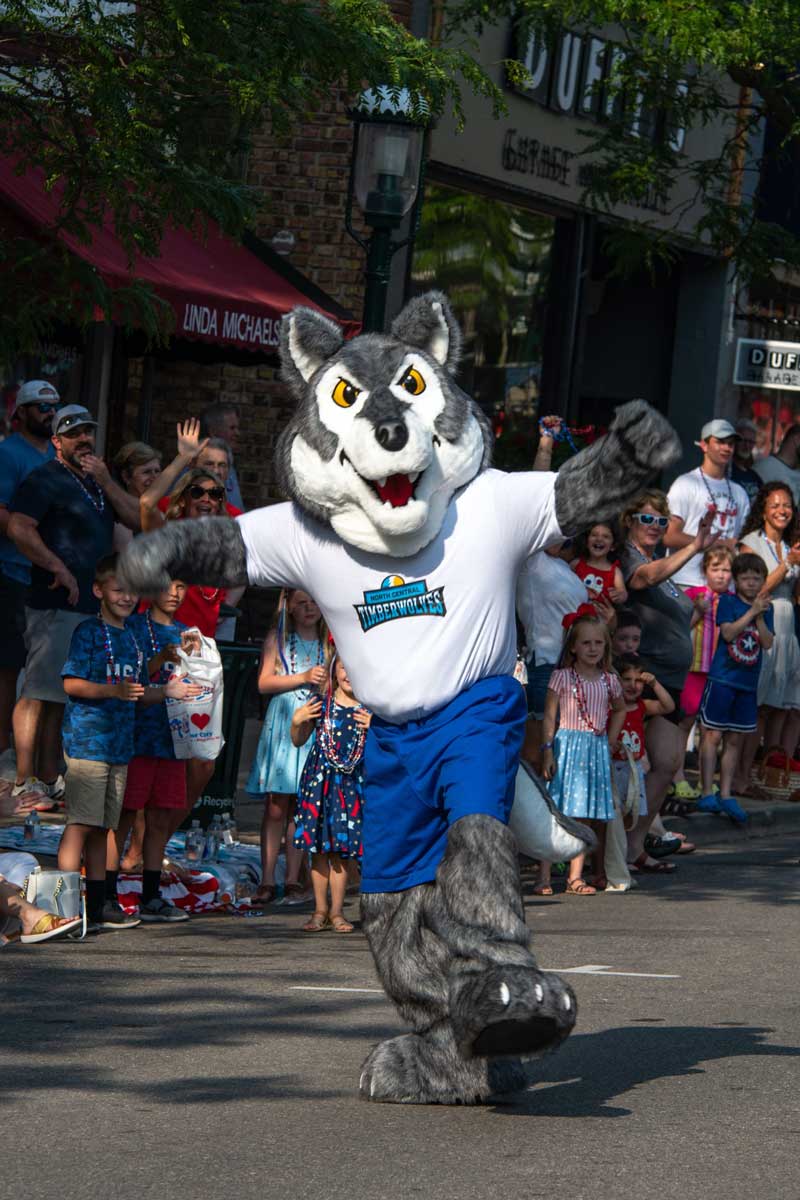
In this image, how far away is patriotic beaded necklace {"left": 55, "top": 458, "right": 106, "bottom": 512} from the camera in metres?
10.5

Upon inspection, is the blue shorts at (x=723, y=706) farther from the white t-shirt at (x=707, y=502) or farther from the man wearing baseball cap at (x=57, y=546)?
the man wearing baseball cap at (x=57, y=546)

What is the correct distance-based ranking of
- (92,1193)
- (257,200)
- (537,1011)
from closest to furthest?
(92,1193) < (537,1011) < (257,200)

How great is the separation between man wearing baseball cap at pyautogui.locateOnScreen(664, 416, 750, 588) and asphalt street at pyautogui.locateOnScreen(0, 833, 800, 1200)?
5177mm

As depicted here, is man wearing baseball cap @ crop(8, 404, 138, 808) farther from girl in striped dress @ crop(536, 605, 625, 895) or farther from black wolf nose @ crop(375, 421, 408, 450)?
black wolf nose @ crop(375, 421, 408, 450)

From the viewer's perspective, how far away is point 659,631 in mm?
11859

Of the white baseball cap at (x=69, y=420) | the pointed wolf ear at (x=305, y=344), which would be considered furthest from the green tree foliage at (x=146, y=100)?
the pointed wolf ear at (x=305, y=344)

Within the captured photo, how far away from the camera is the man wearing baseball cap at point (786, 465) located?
16.1 meters

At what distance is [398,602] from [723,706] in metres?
7.39

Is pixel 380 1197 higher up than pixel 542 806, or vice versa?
pixel 542 806

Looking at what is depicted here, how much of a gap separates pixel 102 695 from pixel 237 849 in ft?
6.66

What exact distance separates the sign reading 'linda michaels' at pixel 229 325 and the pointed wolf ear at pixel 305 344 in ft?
22.5

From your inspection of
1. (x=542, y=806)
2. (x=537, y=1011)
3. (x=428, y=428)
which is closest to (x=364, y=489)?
(x=428, y=428)

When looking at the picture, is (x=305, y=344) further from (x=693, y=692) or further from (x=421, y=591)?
(x=693, y=692)

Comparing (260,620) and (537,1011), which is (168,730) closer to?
(537,1011)
